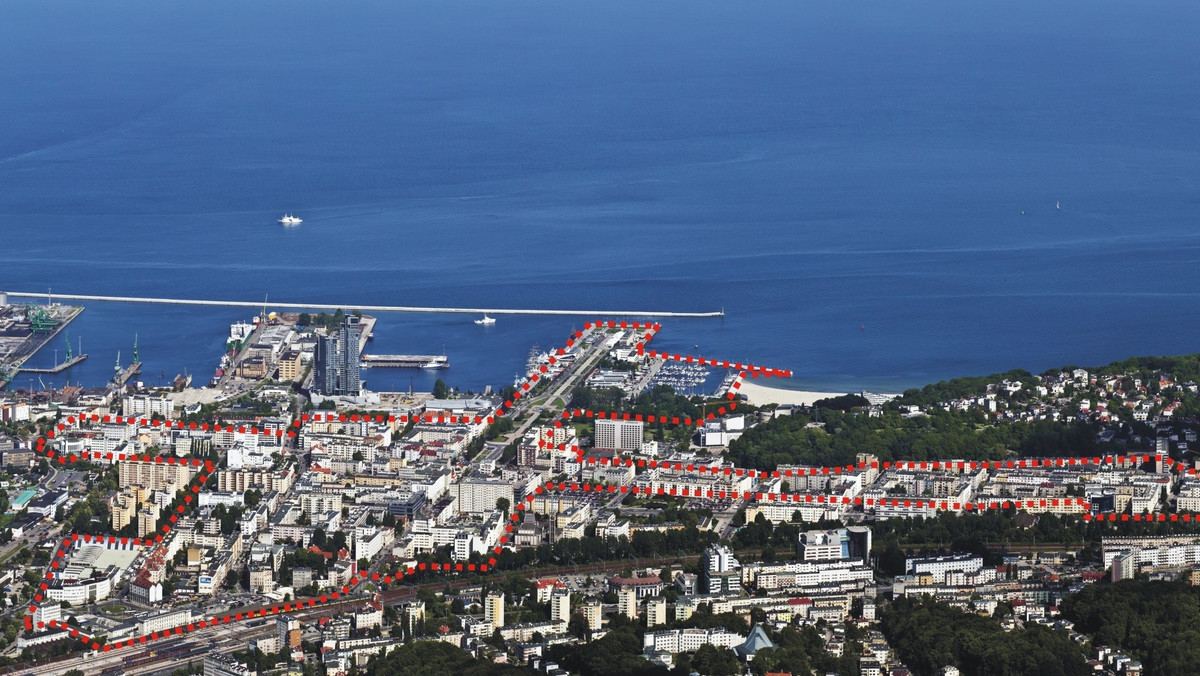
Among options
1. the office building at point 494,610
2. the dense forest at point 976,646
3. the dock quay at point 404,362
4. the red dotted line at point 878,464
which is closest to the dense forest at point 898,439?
the red dotted line at point 878,464

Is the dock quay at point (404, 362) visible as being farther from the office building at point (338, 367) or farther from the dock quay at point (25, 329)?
the dock quay at point (25, 329)

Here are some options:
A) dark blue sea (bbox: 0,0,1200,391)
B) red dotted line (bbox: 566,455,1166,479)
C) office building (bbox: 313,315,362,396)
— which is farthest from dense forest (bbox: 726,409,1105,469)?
office building (bbox: 313,315,362,396)

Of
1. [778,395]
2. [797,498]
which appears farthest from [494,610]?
[778,395]

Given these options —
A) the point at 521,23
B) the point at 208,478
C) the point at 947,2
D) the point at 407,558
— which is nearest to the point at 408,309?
the point at 208,478

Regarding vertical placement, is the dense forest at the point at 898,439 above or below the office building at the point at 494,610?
above

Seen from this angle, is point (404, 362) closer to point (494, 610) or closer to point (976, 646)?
point (494, 610)

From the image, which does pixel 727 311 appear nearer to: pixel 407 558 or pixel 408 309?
pixel 408 309
